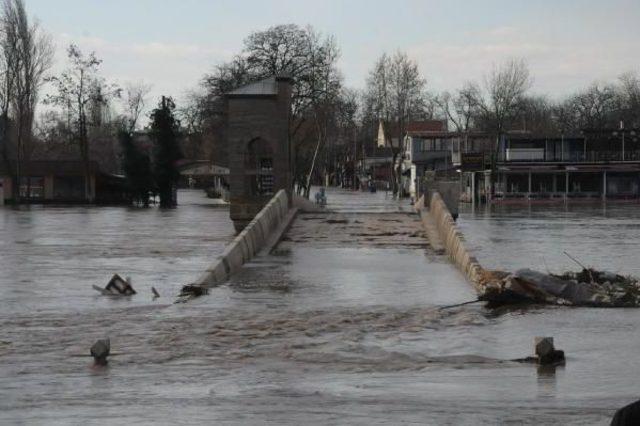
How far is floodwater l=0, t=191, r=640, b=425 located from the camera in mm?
8281

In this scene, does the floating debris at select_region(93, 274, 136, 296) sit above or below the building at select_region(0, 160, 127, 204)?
below

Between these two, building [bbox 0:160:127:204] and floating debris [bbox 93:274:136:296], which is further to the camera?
building [bbox 0:160:127:204]

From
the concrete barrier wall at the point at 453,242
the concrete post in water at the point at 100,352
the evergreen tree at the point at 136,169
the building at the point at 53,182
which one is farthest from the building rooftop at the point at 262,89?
the building at the point at 53,182

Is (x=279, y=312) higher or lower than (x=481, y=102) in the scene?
lower

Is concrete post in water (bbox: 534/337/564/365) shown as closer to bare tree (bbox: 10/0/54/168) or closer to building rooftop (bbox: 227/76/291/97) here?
building rooftop (bbox: 227/76/291/97)

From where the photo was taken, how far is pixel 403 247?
1000 inches

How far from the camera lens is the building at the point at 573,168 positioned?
88.0 meters

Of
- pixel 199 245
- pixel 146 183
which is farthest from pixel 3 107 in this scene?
pixel 199 245

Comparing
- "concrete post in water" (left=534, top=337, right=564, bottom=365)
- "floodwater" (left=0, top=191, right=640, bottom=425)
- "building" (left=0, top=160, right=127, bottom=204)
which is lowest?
"floodwater" (left=0, top=191, right=640, bottom=425)

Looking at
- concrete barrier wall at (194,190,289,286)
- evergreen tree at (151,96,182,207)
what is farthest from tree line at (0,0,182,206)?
concrete barrier wall at (194,190,289,286)

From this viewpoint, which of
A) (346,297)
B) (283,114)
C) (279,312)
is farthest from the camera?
(283,114)

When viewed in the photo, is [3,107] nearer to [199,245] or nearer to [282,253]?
[199,245]

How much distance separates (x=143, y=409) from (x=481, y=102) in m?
104

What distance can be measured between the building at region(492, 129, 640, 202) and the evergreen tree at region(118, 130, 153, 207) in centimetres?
2995
